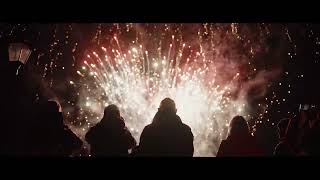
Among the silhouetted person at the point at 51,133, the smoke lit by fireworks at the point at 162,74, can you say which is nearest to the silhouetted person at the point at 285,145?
the silhouetted person at the point at 51,133

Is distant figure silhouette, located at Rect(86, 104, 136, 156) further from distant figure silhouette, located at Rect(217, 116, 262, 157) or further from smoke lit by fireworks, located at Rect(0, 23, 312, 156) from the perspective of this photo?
smoke lit by fireworks, located at Rect(0, 23, 312, 156)

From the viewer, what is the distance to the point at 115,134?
4684 millimetres

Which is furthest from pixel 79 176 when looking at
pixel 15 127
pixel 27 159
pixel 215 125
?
pixel 215 125

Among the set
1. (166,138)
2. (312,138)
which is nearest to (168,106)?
(166,138)

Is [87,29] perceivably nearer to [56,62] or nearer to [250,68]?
[56,62]

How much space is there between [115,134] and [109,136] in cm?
7

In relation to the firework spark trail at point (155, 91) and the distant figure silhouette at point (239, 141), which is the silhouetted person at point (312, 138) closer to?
the distant figure silhouette at point (239, 141)

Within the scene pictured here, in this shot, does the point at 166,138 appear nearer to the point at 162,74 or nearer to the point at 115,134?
the point at 115,134

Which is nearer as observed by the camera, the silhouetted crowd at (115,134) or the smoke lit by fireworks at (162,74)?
the silhouetted crowd at (115,134)

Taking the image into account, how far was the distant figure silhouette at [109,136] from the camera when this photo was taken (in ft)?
15.2

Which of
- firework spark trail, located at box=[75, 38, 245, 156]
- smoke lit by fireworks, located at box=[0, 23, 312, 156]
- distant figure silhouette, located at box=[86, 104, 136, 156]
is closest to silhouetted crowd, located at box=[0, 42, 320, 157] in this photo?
distant figure silhouette, located at box=[86, 104, 136, 156]

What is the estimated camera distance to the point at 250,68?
15.3 m
